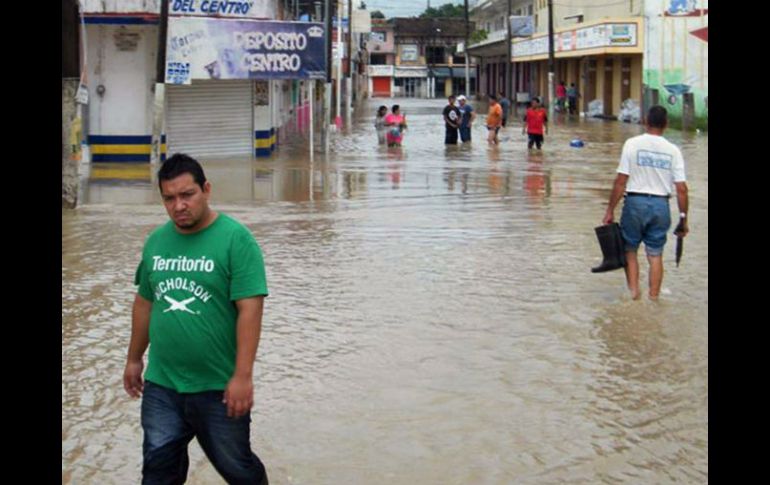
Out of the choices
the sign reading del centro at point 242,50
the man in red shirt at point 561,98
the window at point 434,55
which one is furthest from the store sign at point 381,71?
the sign reading del centro at point 242,50

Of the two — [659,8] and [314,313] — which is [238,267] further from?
[659,8]

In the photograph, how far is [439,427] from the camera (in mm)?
6559

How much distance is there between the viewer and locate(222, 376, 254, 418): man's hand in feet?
14.8

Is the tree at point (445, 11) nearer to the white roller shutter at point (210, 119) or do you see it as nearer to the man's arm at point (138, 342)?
the white roller shutter at point (210, 119)

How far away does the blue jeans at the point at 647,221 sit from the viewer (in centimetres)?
978

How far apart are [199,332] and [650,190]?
5978mm

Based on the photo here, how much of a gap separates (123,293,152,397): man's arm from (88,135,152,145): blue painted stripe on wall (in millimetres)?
20773

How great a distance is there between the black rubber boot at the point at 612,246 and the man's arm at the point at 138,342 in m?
5.68

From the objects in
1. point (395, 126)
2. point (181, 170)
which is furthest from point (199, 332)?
point (395, 126)

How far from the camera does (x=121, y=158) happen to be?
25.2 m

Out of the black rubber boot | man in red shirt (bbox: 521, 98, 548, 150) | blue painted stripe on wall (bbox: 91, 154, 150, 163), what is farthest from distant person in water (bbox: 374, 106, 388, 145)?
the black rubber boot

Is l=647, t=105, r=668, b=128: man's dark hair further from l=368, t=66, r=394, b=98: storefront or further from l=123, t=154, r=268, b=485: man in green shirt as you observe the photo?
l=368, t=66, r=394, b=98: storefront
